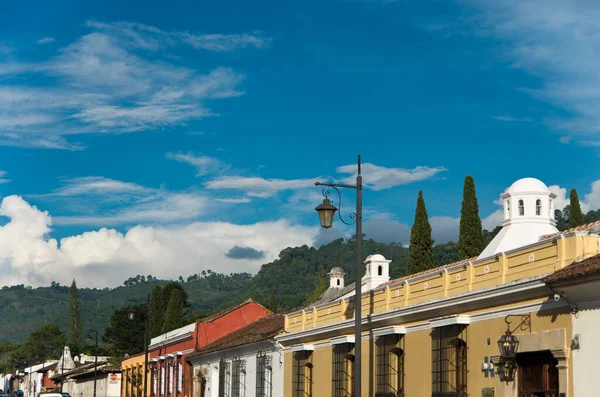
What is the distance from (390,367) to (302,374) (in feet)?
23.1

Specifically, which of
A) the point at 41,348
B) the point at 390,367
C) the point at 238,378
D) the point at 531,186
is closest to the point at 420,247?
the point at 238,378

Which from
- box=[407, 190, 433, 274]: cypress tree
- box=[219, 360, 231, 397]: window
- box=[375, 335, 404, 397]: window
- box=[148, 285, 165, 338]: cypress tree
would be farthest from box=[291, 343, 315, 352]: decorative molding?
box=[148, 285, 165, 338]: cypress tree

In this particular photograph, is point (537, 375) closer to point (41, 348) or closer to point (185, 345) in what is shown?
point (185, 345)

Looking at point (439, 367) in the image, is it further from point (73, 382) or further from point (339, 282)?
point (73, 382)

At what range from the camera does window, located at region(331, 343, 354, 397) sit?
82.4 ft

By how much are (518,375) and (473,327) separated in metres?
1.78

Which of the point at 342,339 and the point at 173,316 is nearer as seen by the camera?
the point at 342,339

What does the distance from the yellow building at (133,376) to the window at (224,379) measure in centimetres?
1776

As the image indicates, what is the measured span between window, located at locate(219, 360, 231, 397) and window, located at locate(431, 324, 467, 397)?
19328 millimetres

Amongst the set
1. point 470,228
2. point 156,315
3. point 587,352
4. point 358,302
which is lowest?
point 587,352

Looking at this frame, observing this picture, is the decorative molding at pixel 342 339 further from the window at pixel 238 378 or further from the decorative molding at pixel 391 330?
the window at pixel 238 378

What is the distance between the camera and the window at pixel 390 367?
72.3 ft

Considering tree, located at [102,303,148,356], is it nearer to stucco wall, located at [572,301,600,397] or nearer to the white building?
the white building

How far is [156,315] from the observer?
97438 millimetres
